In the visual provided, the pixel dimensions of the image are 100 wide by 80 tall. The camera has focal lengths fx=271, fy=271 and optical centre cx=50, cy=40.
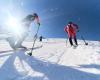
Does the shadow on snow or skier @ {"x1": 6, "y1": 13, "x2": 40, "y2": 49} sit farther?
skier @ {"x1": 6, "y1": 13, "x2": 40, "y2": 49}

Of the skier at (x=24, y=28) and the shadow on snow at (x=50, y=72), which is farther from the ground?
the skier at (x=24, y=28)

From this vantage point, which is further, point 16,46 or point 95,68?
point 16,46

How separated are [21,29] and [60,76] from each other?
7380 mm

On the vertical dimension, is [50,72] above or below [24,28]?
below

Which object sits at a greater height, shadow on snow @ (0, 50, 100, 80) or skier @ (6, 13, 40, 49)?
skier @ (6, 13, 40, 49)

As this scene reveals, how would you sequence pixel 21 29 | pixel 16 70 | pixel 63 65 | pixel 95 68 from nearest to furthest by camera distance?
pixel 16 70
pixel 95 68
pixel 63 65
pixel 21 29

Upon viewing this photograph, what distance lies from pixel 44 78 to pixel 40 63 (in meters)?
2.72

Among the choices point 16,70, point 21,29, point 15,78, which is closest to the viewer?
point 15,78

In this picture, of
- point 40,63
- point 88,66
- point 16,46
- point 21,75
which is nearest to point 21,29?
point 16,46

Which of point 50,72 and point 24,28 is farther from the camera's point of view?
point 24,28

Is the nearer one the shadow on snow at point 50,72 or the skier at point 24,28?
the shadow on snow at point 50,72

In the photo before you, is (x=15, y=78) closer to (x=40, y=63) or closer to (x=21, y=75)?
(x=21, y=75)

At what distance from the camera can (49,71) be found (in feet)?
30.9

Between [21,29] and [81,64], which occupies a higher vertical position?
[21,29]
